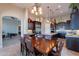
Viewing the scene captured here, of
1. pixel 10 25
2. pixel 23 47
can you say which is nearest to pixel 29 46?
pixel 23 47

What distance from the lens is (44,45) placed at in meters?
4.09

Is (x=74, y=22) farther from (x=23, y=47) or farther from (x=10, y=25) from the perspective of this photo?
(x=10, y=25)

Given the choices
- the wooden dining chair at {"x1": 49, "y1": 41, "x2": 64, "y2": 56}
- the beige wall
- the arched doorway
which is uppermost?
the beige wall

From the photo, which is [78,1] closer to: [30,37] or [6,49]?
[30,37]

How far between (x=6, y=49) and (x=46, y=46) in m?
0.81

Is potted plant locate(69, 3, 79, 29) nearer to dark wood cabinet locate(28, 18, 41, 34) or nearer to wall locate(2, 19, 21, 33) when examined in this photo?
dark wood cabinet locate(28, 18, 41, 34)

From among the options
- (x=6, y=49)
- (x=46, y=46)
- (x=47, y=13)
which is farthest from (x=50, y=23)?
(x=6, y=49)

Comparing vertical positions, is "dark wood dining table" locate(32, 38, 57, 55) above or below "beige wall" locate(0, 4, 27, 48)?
below

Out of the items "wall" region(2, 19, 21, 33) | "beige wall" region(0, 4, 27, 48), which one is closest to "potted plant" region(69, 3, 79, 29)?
"beige wall" region(0, 4, 27, 48)

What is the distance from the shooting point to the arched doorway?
3.95 meters

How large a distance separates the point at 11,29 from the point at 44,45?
750mm

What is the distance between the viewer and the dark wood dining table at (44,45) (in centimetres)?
389

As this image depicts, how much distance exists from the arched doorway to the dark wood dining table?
14.7 inches

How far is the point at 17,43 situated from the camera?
4.00 meters
